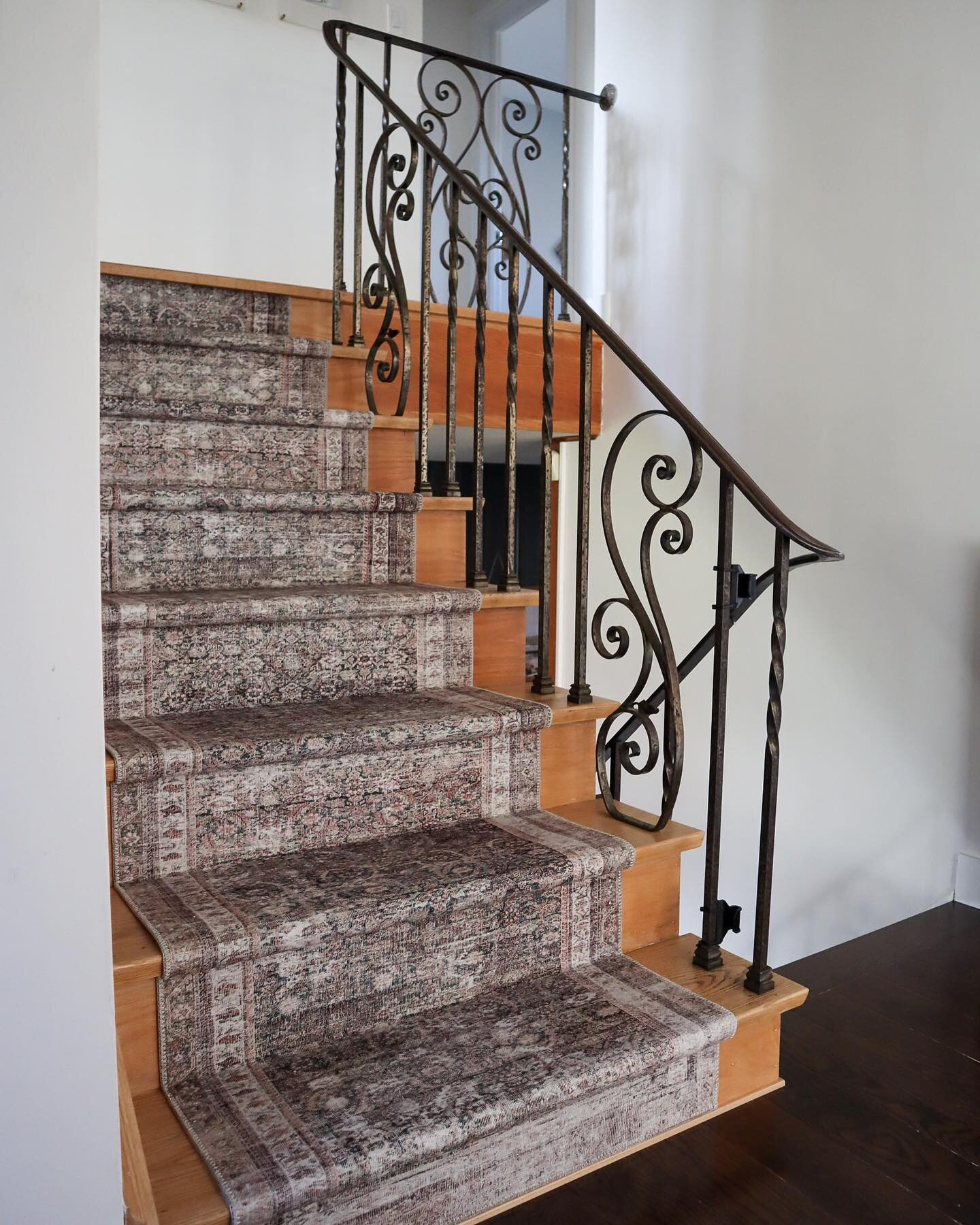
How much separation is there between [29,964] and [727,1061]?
3.72ft

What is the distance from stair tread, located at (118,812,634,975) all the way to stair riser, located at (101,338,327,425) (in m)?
1.09

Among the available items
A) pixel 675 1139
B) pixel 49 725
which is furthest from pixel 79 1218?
pixel 675 1139

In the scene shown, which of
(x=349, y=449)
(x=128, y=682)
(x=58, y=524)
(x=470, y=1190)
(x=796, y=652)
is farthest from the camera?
(x=796, y=652)

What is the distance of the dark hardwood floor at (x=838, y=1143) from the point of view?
4.59 ft

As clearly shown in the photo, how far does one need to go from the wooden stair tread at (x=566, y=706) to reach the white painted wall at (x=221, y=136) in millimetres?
2574

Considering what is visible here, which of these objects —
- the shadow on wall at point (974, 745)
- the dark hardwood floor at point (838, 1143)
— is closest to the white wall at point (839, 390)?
the shadow on wall at point (974, 745)

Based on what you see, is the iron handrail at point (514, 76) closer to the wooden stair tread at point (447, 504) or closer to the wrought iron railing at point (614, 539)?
the wrought iron railing at point (614, 539)

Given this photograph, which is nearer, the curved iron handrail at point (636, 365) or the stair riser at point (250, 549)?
the curved iron handrail at point (636, 365)

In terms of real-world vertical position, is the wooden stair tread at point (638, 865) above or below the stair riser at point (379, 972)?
above

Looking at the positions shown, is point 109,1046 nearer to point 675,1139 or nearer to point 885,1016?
point 675,1139

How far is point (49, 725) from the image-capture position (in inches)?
36.5

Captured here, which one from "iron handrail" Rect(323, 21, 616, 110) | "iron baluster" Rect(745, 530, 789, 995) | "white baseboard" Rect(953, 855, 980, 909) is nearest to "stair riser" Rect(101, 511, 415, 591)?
"iron baluster" Rect(745, 530, 789, 995)

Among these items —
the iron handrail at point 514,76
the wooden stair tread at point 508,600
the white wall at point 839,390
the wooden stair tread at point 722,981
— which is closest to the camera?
the wooden stair tread at point 722,981

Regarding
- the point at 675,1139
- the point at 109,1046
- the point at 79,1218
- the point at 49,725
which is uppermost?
the point at 49,725
